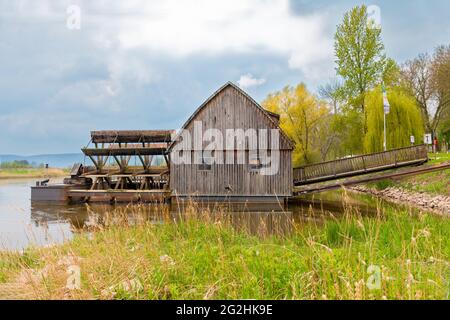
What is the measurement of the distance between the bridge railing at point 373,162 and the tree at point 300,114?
1118 cm

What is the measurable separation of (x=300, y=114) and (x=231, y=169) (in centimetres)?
1320

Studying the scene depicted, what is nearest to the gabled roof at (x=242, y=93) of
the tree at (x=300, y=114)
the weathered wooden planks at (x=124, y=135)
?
the weathered wooden planks at (x=124, y=135)

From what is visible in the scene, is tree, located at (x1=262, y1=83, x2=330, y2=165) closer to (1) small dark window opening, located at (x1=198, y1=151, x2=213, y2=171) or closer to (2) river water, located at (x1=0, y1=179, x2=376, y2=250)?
(2) river water, located at (x1=0, y1=179, x2=376, y2=250)

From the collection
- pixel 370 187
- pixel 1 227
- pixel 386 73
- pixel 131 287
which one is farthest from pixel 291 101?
pixel 131 287

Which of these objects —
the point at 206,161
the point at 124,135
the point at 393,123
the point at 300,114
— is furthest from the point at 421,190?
the point at 124,135

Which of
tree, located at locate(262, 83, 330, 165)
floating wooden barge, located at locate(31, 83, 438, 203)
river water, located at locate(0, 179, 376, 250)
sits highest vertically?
tree, located at locate(262, 83, 330, 165)

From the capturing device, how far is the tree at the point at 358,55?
25.5 meters

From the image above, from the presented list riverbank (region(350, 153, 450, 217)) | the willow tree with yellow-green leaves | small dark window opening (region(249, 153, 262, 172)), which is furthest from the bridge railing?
the willow tree with yellow-green leaves

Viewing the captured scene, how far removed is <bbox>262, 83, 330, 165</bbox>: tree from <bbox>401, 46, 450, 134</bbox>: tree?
8.23 m

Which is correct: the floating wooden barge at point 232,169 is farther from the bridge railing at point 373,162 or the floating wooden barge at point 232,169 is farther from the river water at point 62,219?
the river water at point 62,219

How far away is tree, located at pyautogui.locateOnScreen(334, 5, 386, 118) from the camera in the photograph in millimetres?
25547

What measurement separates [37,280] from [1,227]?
9981 mm

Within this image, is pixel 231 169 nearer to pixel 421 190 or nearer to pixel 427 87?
pixel 421 190

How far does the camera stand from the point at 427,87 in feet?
104
